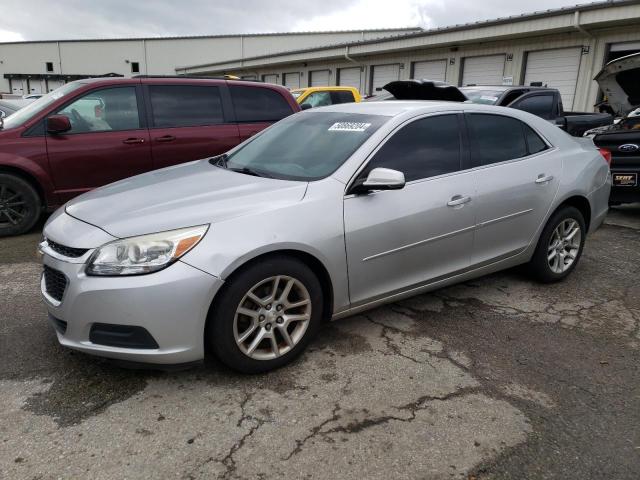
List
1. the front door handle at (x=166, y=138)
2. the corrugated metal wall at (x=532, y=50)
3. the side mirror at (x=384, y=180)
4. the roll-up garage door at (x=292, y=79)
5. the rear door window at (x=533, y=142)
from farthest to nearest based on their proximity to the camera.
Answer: the roll-up garage door at (x=292, y=79) → the corrugated metal wall at (x=532, y=50) → the front door handle at (x=166, y=138) → the rear door window at (x=533, y=142) → the side mirror at (x=384, y=180)

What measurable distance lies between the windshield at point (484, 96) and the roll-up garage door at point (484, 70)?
9057mm

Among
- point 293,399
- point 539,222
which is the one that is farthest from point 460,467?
point 539,222

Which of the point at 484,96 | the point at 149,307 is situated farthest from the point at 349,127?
the point at 484,96

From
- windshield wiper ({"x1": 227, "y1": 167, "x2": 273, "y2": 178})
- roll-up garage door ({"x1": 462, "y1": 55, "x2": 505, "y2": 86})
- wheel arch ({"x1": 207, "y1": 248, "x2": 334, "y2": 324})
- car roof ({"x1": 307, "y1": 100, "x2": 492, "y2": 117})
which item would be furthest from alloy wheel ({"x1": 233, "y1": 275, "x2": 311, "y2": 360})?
roll-up garage door ({"x1": 462, "y1": 55, "x2": 505, "y2": 86})

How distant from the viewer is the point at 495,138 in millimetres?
3963

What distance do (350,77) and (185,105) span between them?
18795 mm

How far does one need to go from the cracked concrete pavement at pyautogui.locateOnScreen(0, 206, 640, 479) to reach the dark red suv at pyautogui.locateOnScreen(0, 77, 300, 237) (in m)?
2.17

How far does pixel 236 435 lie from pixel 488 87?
8.34m

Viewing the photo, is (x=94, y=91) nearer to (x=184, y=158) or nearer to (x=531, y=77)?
(x=184, y=158)

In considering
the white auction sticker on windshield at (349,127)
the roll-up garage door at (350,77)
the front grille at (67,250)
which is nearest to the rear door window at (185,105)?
the white auction sticker on windshield at (349,127)

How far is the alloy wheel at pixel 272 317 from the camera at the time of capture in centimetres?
279

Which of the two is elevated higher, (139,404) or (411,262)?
(411,262)

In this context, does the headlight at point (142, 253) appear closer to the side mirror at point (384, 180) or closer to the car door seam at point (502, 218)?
the side mirror at point (384, 180)

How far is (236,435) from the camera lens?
2420 millimetres
